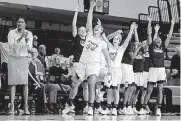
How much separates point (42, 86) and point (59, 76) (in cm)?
74

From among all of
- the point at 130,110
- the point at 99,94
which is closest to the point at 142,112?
the point at 130,110

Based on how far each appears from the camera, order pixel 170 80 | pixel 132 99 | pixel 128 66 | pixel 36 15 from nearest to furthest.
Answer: pixel 128 66
pixel 132 99
pixel 170 80
pixel 36 15

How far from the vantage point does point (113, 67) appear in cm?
858

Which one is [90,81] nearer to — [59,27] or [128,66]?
→ [128,66]

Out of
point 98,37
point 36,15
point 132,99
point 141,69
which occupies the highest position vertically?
point 36,15

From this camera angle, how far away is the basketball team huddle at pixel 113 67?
7.73m

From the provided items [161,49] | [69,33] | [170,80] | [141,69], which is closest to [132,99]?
[141,69]

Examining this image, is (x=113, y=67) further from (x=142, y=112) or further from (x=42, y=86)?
(x=42, y=86)

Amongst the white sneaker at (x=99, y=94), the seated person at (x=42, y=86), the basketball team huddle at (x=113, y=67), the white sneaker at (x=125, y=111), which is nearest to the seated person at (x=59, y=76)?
the seated person at (x=42, y=86)

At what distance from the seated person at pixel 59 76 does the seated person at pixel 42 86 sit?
0.29 m

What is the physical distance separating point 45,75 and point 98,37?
209 centimetres

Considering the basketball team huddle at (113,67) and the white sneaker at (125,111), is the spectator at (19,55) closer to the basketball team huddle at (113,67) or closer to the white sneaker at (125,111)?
the basketball team huddle at (113,67)

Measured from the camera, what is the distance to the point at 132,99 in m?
9.56

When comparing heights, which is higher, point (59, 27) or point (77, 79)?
point (59, 27)
